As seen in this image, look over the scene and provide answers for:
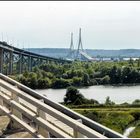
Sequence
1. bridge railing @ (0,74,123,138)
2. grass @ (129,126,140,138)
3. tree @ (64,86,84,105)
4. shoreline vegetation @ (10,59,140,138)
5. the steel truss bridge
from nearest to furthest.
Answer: bridge railing @ (0,74,123,138)
grass @ (129,126,140,138)
shoreline vegetation @ (10,59,140,138)
tree @ (64,86,84,105)
the steel truss bridge

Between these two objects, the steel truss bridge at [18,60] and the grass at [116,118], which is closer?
the grass at [116,118]

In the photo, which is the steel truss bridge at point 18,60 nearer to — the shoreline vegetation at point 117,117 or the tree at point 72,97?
the tree at point 72,97

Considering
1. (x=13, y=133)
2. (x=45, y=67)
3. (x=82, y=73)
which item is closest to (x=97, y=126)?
(x=13, y=133)

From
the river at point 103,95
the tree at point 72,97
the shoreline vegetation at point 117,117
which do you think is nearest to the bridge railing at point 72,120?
the shoreline vegetation at point 117,117

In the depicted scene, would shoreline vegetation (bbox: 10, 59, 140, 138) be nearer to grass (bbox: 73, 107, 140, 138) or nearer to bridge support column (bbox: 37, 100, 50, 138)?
grass (bbox: 73, 107, 140, 138)

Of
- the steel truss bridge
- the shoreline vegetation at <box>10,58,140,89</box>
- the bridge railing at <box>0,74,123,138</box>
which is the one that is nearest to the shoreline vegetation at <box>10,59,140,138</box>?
the shoreline vegetation at <box>10,58,140,89</box>

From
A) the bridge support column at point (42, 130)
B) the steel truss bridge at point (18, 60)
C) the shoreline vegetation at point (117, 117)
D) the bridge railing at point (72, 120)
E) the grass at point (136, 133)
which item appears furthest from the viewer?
the steel truss bridge at point (18, 60)

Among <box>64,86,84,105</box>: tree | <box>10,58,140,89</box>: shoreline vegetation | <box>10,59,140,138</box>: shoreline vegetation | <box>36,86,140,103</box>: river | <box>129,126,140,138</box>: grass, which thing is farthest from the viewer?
<box>10,58,140,89</box>: shoreline vegetation

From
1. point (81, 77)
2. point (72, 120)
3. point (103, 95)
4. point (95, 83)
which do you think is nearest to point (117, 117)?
point (103, 95)

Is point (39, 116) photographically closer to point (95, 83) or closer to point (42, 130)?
point (42, 130)
